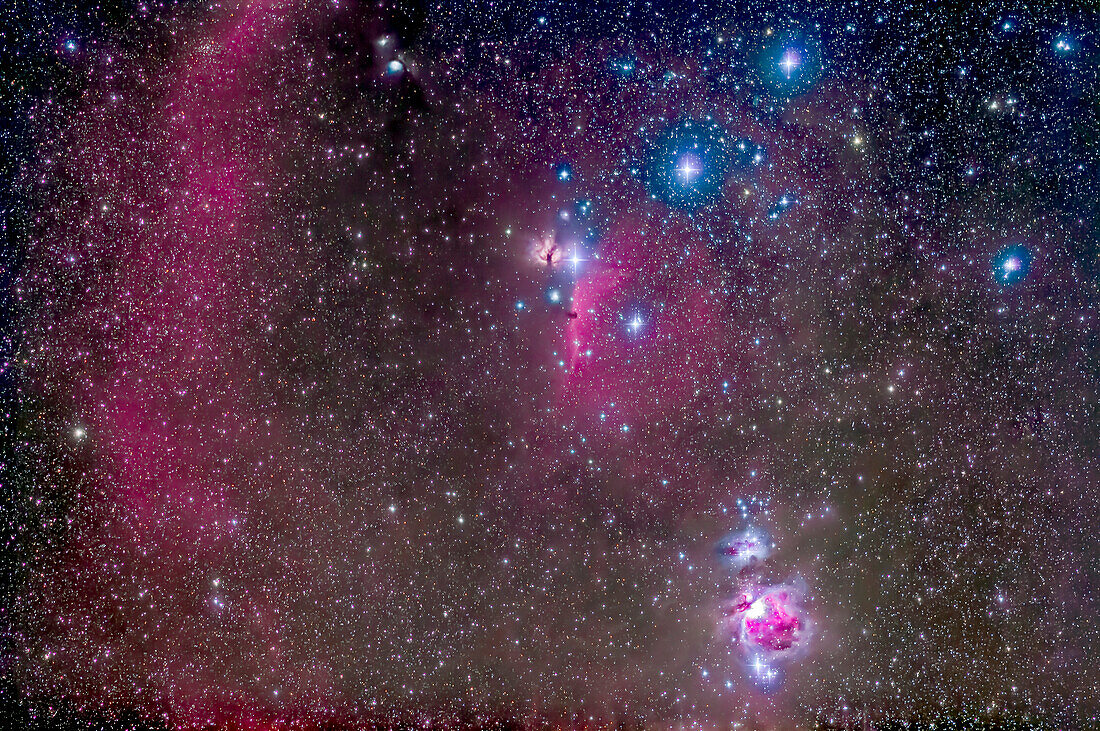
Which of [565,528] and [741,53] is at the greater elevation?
[741,53]

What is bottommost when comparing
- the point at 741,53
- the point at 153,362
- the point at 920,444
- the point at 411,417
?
the point at 920,444

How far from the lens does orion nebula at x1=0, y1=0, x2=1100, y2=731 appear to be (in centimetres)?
56

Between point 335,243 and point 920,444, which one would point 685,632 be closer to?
point 920,444

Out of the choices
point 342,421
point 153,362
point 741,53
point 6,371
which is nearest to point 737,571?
point 342,421

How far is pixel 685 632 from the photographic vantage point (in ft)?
1.91

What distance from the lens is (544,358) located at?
0.57 m

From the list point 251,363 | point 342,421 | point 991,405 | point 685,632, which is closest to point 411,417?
point 342,421

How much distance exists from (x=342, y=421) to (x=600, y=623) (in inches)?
16.0

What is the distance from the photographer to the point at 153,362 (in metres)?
0.57

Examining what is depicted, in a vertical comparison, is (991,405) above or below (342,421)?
below

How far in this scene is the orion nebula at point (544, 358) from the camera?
1.84 ft

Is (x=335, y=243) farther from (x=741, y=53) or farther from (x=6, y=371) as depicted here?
(x=741, y=53)

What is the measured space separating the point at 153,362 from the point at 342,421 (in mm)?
244

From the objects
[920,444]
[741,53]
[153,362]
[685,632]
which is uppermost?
[741,53]
